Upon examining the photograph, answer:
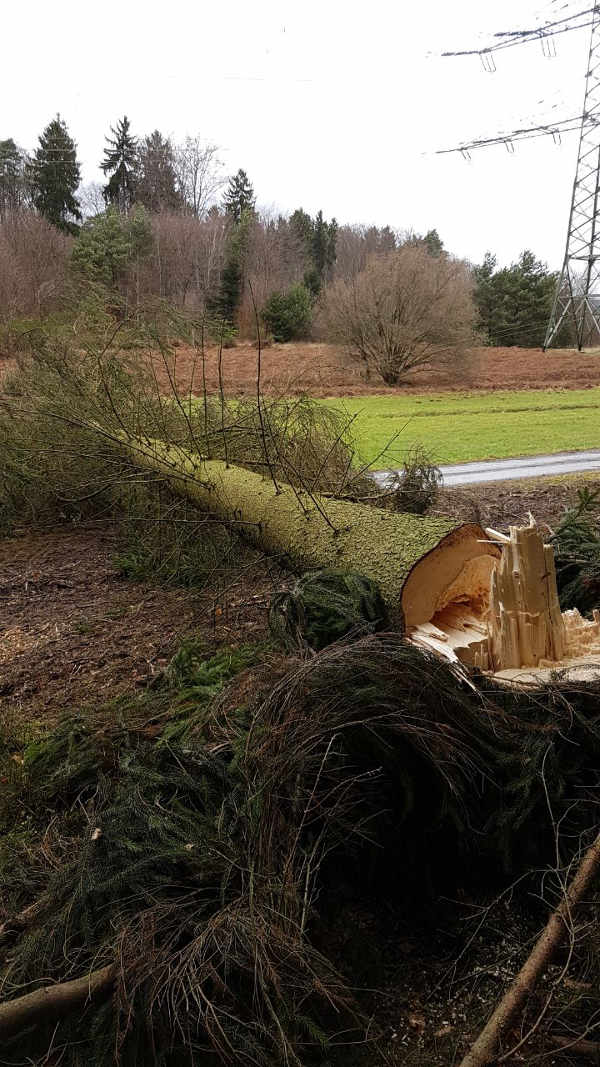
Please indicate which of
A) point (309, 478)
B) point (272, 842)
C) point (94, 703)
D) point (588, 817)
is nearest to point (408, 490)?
point (309, 478)

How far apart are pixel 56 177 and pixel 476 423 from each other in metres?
25.9

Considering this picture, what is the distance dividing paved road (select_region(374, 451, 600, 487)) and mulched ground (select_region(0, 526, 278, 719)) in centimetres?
425

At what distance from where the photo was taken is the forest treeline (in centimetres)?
1138

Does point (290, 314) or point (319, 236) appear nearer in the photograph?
point (290, 314)

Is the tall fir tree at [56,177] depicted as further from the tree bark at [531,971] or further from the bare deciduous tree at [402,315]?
the tree bark at [531,971]

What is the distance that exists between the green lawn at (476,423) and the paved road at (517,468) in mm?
274

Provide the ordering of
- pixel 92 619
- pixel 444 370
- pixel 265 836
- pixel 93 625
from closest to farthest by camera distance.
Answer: pixel 265 836 < pixel 93 625 < pixel 92 619 < pixel 444 370

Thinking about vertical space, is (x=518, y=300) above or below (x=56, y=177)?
below

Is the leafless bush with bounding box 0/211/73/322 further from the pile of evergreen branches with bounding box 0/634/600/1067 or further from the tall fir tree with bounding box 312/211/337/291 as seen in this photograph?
the tall fir tree with bounding box 312/211/337/291

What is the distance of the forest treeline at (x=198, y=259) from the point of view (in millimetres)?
11375

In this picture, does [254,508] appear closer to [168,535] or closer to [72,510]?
[168,535]

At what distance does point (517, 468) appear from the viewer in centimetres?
939

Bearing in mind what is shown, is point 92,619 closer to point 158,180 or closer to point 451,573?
point 451,573

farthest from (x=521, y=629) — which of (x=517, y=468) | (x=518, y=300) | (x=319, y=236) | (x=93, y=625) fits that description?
(x=319, y=236)
